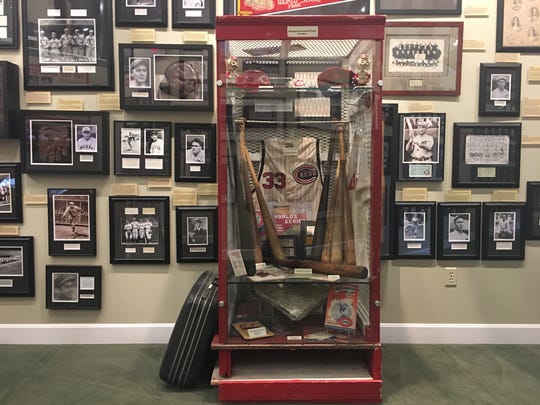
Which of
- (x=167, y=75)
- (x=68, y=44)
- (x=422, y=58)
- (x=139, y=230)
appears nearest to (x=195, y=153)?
(x=167, y=75)

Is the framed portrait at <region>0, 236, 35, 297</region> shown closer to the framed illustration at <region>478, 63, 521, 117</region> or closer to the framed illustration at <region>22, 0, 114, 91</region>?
the framed illustration at <region>22, 0, 114, 91</region>

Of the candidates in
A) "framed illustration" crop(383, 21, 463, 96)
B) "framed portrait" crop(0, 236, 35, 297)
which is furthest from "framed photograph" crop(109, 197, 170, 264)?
"framed illustration" crop(383, 21, 463, 96)

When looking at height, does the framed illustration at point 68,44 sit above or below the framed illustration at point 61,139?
above

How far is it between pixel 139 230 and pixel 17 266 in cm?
81

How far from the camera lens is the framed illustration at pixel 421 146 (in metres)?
2.74

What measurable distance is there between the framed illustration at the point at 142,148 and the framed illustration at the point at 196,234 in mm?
298

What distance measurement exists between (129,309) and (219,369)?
0.94 metres

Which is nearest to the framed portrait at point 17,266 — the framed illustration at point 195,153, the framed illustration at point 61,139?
the framed illustration at point 61,139

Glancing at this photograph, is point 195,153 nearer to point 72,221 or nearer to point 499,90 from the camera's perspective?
point 72,221

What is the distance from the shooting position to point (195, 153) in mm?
2740

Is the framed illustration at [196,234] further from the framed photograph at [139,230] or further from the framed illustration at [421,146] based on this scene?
the framed illustration at [421,146]

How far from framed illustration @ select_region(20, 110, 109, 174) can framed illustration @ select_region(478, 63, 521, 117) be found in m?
2.33

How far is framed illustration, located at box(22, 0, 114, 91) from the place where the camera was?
2666mm

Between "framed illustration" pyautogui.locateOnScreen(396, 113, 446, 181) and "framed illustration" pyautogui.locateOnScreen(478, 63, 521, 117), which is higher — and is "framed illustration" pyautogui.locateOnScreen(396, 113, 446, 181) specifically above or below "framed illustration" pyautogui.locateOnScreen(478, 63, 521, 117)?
below
